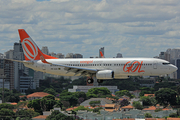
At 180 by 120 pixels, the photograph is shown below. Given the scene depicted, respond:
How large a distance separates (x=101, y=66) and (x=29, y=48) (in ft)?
59.5

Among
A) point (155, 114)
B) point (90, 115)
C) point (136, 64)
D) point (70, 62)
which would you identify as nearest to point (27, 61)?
point (70, 62)

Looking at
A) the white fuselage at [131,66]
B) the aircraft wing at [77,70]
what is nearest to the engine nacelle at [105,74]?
the white fuselage at [131,66]

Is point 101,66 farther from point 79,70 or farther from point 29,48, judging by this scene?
point 29,48

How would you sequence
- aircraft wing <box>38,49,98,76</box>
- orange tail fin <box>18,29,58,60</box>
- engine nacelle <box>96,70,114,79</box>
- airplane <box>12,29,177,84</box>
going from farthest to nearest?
orange tail fin <box>18,29,58,60</box> < aircraft wing <box>38,49,98,76</box> < engine nacelle <box>96,70,114,79</box> < airplane <box>12,29,177,84</box>

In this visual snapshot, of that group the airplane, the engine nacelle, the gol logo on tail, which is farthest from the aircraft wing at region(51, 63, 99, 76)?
the gol logo on tail

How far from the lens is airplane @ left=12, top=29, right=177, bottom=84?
82125 millimetres

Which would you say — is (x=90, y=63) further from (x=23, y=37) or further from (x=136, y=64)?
(x=23, y=37)

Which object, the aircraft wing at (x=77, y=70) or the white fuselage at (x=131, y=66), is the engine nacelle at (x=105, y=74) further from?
the aircraft wing at (x=77, y=70)

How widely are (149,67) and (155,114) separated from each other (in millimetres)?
108432

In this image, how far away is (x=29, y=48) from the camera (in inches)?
3634

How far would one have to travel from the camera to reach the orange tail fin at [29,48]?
300 ft

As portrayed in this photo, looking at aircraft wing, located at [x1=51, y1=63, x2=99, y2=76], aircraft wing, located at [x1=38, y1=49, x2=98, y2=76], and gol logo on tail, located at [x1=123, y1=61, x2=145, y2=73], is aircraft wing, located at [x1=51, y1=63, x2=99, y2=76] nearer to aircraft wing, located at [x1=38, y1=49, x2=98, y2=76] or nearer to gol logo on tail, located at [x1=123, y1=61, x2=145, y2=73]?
aircraft wing, located at [x1=38, y1=49, x2=98, y2=76]

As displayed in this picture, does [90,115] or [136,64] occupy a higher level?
[136,64]

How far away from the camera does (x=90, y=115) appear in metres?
171
